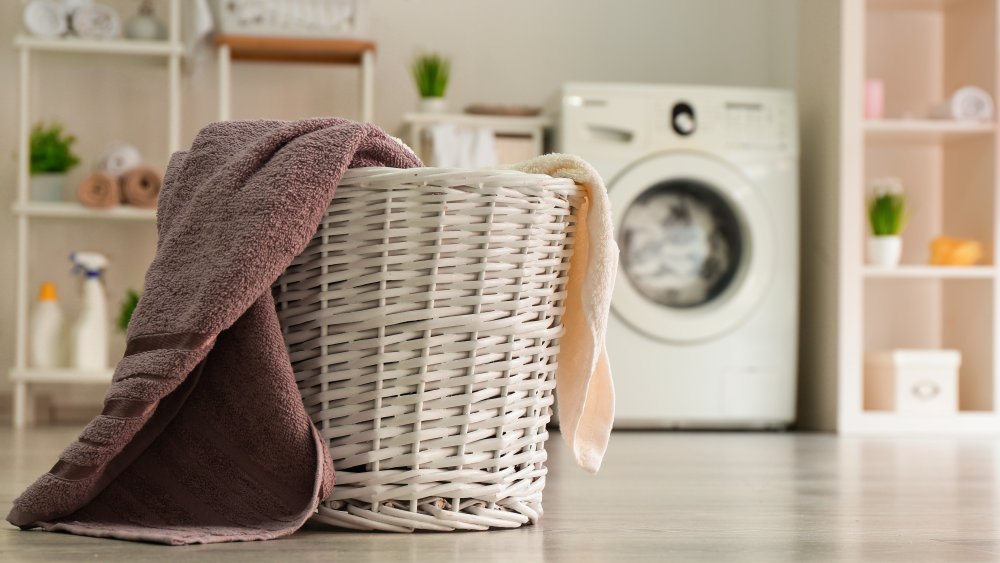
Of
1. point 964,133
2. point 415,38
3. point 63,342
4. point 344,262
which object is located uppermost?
point 415,38

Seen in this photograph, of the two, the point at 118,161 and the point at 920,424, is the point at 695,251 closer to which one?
the point at 920,424

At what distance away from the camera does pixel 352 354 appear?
1150 mm

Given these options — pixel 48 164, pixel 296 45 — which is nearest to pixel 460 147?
pixel 296 45

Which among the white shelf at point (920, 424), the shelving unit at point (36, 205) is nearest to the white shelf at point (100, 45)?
the shelving unit at point (36, 205)

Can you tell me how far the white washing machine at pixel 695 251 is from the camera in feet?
9.89

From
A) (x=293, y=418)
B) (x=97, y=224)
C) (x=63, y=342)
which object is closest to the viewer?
(x=293, y=418)

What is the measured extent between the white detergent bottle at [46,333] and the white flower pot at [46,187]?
24 centimetres

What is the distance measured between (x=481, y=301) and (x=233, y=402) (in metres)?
0.26

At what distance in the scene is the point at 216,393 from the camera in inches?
44.7

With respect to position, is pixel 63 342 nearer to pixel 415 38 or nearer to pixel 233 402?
pixel 415 38

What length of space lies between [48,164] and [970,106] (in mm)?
2467

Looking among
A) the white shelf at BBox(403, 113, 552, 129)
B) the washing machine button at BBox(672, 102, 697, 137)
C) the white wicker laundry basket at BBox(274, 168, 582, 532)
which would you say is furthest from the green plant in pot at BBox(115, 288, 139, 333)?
the white wicker laundry basket at BBox(274, 168, 582, 532)

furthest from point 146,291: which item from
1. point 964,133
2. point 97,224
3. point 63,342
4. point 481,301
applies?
point 964,133

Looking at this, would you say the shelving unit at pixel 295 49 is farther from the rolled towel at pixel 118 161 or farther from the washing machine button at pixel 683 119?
the washing machine button at pixel 683 119
